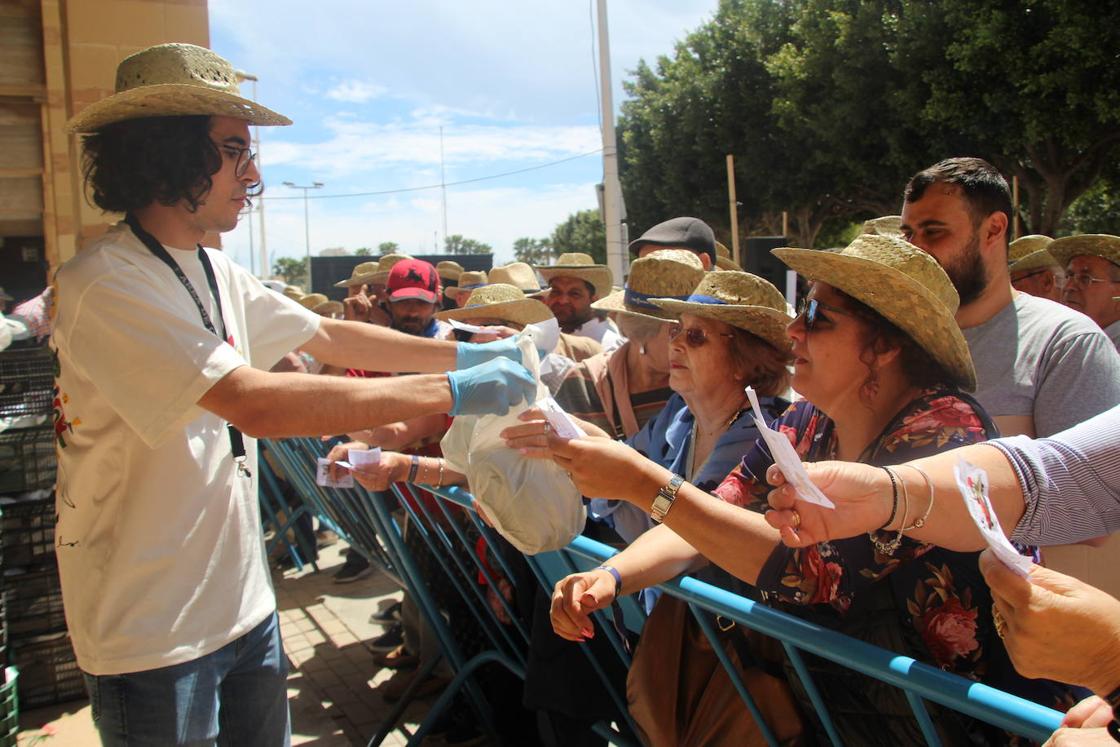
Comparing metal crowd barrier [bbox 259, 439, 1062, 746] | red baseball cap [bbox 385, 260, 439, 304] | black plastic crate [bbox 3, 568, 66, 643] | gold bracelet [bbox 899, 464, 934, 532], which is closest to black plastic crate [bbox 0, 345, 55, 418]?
black plastic crate [bbox 3, 568, 66, 643]

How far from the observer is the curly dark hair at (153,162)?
2031 mm

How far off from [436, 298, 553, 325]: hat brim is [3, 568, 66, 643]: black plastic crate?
2360mm

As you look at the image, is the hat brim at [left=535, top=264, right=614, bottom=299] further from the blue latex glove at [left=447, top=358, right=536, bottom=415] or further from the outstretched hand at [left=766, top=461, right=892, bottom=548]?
the outstretched hand at [left=766, top=461, right=892, bottom=548]

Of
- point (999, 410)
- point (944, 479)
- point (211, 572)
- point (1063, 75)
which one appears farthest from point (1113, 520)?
point (1063, 75)

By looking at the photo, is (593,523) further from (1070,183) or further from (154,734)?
(1070,183)

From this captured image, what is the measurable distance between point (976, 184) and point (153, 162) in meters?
2.48

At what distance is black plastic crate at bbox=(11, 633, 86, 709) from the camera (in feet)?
12.6

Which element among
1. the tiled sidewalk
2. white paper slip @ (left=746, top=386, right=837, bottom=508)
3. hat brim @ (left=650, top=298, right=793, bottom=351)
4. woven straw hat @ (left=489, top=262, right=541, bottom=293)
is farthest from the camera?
woven straw hat @ (left=489, top=262, right=541, bottom=293)

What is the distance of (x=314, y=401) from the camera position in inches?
74.4

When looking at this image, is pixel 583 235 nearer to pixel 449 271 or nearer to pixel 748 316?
pixel 449 271

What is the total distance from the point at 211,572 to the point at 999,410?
7.42ft

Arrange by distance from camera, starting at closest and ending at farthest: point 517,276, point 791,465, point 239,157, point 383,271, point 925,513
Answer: point 791,465 → point 925,513 → point 239,157 → point 517,276 → point 383,271

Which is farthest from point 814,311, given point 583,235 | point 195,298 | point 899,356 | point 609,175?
point 583,235

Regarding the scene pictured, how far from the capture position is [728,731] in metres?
1.76
